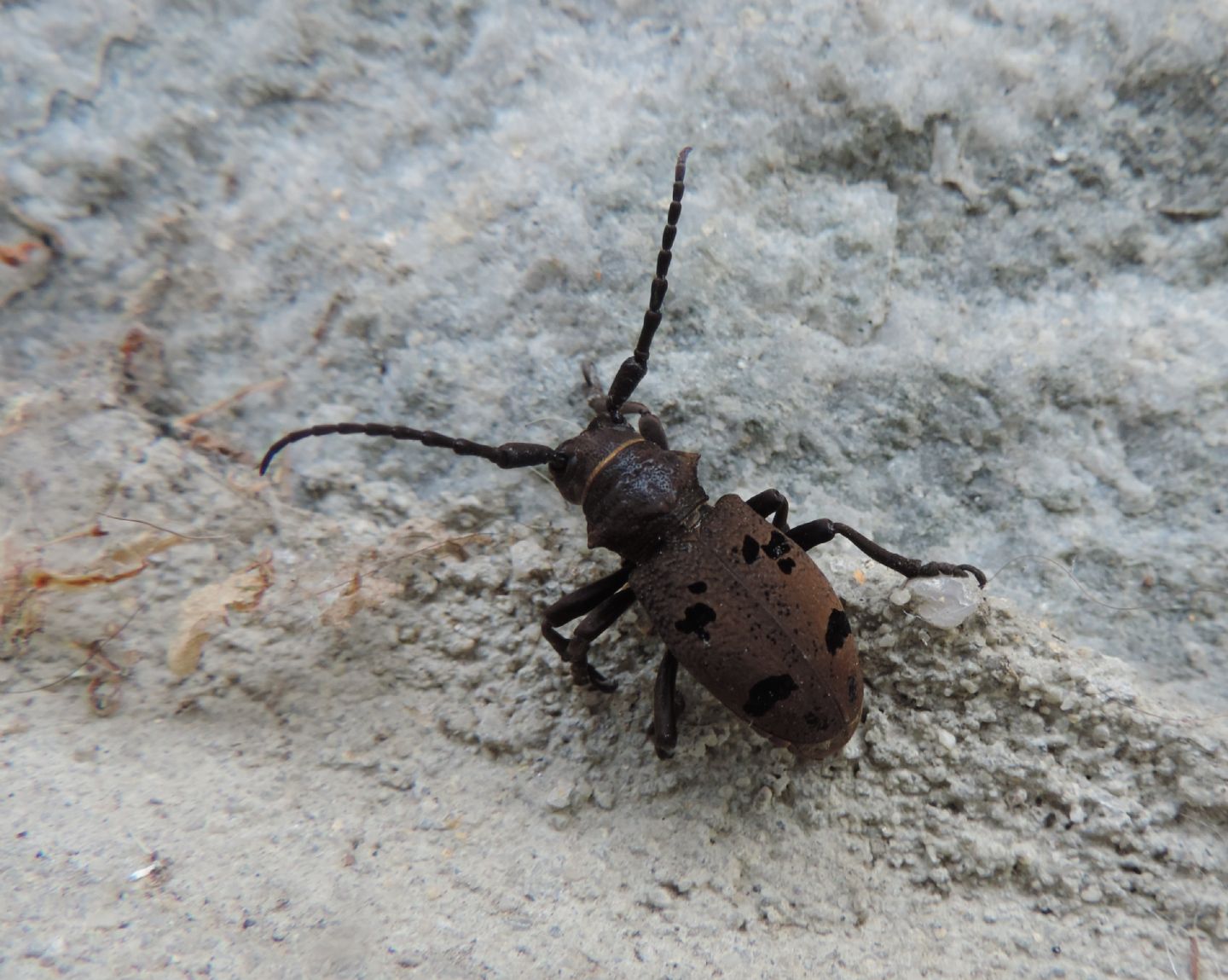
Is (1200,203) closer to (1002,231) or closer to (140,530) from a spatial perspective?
(1002,231)

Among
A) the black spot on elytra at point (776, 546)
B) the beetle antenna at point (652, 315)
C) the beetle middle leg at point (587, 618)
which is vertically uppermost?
the beetle antenna at point (652, 315)

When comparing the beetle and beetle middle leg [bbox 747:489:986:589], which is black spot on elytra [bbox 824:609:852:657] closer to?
the beetle

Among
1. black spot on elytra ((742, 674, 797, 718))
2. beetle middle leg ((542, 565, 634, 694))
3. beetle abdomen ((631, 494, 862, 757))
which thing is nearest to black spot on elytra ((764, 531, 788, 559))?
beetle abdomen ((631, 494, 862, 757))

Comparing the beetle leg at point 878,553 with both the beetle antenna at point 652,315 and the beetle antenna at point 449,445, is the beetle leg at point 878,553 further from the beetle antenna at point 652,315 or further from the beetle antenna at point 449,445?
the beetle antenna at point 449,445

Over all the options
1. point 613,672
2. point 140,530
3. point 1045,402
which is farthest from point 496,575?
point 1045,402

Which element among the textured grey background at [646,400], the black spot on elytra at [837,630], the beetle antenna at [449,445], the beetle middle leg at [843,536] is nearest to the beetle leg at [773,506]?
the beetle middle leg at [843,536]

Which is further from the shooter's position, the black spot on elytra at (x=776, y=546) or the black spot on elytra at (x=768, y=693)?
the black spot on elytra at (x=776, y=546)

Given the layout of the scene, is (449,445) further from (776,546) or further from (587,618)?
(776,546)
